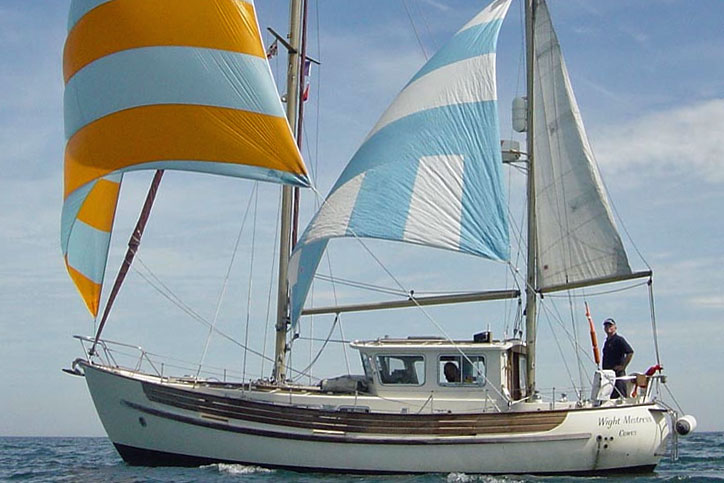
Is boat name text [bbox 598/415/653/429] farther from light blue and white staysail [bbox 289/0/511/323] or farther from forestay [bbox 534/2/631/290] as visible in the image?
light blue and white staysail [bbox 289/0/511/323]

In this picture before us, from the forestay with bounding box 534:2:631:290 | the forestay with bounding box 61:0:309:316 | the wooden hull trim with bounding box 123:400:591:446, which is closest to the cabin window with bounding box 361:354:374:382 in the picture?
the wooden hull trim with bounding box 123:400:591:446

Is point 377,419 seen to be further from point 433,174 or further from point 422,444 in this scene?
point 433,174

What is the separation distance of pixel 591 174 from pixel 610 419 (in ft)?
16.4


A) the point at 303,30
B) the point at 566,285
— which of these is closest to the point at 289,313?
the point at 566,285

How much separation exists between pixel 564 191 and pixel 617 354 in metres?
3.46

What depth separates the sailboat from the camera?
16938 millimetres

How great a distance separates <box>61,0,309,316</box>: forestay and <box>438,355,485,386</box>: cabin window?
454 centimetres

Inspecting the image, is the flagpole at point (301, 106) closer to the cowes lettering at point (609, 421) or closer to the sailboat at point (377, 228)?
the sailboat at point (377, 228)

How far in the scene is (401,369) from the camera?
1794cm

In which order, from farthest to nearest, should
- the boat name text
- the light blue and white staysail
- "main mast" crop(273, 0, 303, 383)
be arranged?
"main mast" crop(273, 0, 303, 383), the light blue and white staysail, the boat name text

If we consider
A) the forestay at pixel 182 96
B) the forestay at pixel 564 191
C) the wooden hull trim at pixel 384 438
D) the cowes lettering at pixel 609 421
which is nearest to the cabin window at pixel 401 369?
the wooden hull trim at pixel 384 438

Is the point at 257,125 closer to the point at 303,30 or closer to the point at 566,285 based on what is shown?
the point at 303,30

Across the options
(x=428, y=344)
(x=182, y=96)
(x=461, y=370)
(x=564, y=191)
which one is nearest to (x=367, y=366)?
(x=428, y=344)

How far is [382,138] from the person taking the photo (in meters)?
18.7
